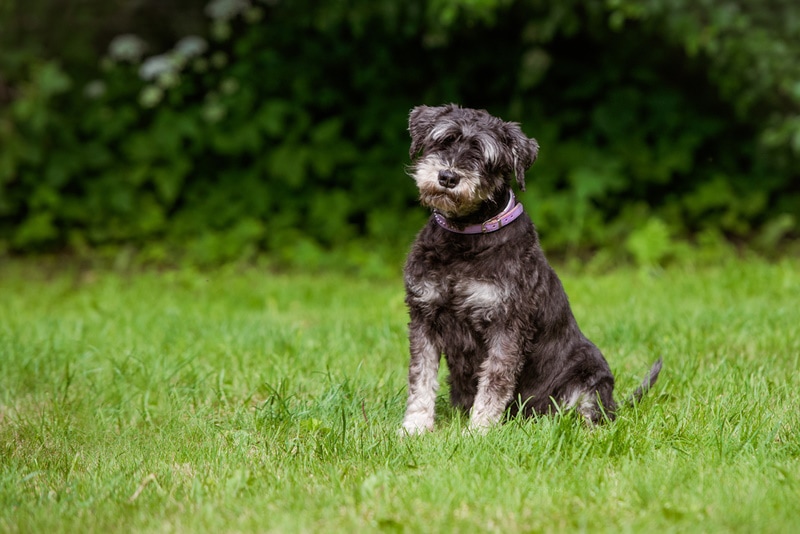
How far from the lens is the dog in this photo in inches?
157

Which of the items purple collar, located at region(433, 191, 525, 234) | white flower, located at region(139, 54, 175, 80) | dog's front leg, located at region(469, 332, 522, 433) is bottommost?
dog's front leg, located at region(469, 332, 522, 433)

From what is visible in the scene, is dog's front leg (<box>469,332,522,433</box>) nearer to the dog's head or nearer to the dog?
the dog

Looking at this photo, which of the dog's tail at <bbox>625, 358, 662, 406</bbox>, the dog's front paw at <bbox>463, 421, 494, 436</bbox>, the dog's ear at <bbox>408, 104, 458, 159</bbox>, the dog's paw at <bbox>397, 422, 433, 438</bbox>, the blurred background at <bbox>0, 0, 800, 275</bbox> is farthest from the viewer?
the blurred background at <bbox>0, 0, 800, 275</bbox>

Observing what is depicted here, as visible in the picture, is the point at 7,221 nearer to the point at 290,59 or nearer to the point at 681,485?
the point at 290,59

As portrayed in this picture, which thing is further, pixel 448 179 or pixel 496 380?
pixel 496 380

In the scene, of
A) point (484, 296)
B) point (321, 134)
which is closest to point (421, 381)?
point (484, 296)

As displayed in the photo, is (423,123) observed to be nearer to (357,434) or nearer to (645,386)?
(357,434)

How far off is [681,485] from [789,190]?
7148 millimetres

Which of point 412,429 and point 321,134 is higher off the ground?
point 321,134

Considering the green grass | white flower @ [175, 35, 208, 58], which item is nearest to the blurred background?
white flower @ [175, 35, 208, 58]

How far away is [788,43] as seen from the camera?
7.84 meters

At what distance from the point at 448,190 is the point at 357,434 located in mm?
1122

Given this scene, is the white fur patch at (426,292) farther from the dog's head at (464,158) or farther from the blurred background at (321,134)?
the blurred background at (321,134)

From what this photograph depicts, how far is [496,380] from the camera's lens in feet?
13.1
